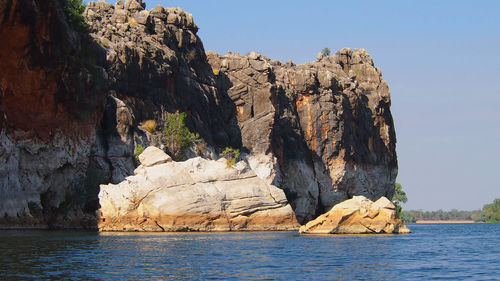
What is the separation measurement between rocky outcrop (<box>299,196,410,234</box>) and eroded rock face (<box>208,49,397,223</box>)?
121ft

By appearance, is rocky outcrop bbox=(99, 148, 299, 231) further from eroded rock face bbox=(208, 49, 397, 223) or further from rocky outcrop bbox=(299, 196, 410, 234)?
eroded rock face bbox=(208, 49, 397, 223)

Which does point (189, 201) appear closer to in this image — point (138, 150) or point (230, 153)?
point (138, 150)

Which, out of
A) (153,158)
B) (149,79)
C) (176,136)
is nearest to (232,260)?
(153,158)

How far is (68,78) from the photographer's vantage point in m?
57.9

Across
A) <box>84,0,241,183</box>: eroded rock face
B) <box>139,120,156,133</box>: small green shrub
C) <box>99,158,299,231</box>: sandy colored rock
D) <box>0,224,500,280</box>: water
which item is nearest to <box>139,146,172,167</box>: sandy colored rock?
<box>99,158,299,231</box>: sandy colored rock

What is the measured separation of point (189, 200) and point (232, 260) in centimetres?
2222

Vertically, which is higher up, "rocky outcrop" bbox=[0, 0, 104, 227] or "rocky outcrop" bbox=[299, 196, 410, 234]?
"rocky outcrop" bbox=[0, 0, 104, 227]

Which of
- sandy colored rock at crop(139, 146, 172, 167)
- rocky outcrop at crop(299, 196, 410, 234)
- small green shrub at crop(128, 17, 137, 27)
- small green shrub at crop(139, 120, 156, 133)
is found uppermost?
small green shrub at crop(128, 17, 137, 27)

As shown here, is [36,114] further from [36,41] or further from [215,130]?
[215,130]

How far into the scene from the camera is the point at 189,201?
5169cm

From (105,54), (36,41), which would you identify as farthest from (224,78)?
(36,41)

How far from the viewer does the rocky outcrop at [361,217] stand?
159 ft

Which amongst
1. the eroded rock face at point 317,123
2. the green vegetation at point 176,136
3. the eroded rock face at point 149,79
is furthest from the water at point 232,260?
the eroded rock face at point 317,123

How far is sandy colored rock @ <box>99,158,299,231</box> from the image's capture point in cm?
5144
